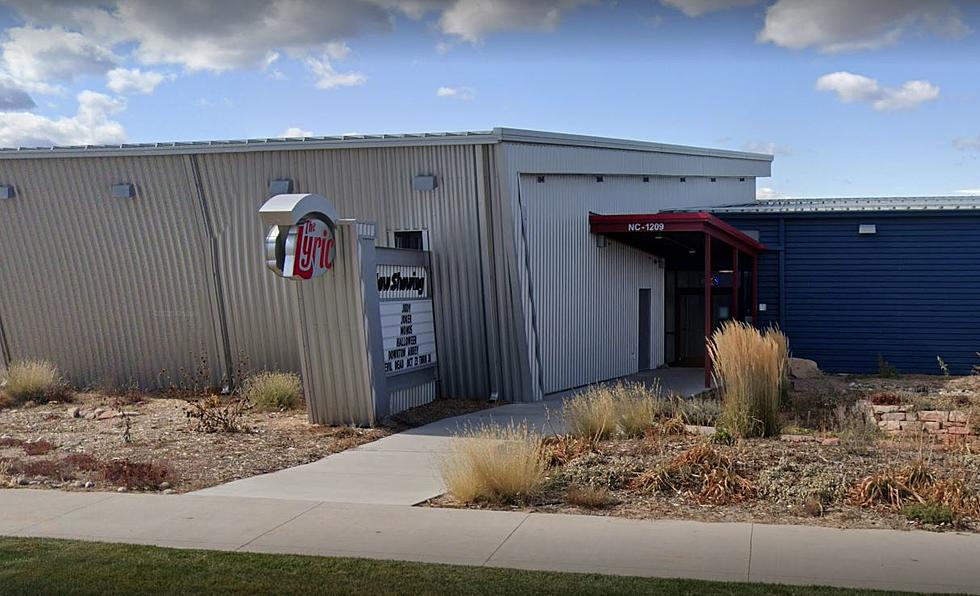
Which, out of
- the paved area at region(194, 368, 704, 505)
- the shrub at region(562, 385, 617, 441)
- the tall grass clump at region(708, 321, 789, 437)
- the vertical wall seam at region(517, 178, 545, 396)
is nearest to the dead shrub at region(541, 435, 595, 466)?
the shrub at region(562, 385, 617, 441)

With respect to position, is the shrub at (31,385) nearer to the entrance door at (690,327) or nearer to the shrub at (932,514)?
the entrance door at (690,327)

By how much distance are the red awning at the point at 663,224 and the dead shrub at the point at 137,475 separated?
1234cm

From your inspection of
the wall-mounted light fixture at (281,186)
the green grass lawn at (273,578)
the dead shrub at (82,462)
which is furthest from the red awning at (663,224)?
the green grass lawn at (273,578)

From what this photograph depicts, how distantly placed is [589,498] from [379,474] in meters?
3.39

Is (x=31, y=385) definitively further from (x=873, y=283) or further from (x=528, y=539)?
(x=873, y=283)

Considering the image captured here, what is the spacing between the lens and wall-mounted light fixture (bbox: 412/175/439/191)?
2014cm

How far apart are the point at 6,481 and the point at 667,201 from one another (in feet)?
65.8

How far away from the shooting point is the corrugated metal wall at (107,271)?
22.4 metres

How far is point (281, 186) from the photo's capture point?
21.3 metres

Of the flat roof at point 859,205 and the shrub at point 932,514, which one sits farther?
the flat roof at point 859,205

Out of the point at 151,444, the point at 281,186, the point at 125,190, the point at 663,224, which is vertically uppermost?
the point at 125,190

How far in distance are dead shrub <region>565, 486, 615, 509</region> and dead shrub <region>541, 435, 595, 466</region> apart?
1.15 meters

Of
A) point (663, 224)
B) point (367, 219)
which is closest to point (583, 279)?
point (663, 224)

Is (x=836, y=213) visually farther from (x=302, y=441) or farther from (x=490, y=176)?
(x=302, y=441)
